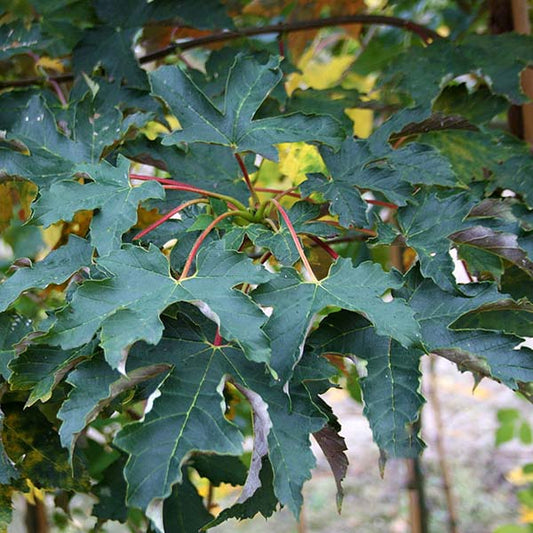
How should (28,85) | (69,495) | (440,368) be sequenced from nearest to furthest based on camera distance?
(69,495) → (28,85) → (440,368)

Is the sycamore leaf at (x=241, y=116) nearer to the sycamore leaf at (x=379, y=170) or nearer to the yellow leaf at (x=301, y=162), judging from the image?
the sycamore leaf at (x=379, y=170)

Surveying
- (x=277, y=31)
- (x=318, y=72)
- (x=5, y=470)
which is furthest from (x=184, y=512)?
(x=318, y=72)

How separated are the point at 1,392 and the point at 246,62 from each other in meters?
0.38

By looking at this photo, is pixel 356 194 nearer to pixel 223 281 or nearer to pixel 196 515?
pixel 223 281

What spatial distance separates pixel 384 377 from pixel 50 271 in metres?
0.29

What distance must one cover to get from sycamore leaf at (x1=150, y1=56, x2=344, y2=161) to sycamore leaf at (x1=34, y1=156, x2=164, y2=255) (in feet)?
0.28

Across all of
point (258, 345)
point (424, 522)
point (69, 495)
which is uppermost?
point (258, 345)

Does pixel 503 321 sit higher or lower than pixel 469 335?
lower

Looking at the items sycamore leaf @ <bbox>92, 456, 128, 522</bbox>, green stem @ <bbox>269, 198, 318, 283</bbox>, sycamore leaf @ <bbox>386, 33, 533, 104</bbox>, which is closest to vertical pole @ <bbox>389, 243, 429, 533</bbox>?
sycamore leaf @ <bbox>92, 456, 128, 522</bbox>

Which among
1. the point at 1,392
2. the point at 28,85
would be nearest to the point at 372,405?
the point at 1,392

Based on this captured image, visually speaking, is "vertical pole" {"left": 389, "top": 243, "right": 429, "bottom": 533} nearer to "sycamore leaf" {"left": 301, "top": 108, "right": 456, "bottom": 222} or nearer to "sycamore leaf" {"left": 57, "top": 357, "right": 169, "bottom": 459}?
"sycamore leaf" {"left": 301, "top": 108, "right": 456, "bottom": 222}

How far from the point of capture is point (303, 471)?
49cm

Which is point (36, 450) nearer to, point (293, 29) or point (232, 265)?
point (232, 265)

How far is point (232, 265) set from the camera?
1.79 feet
